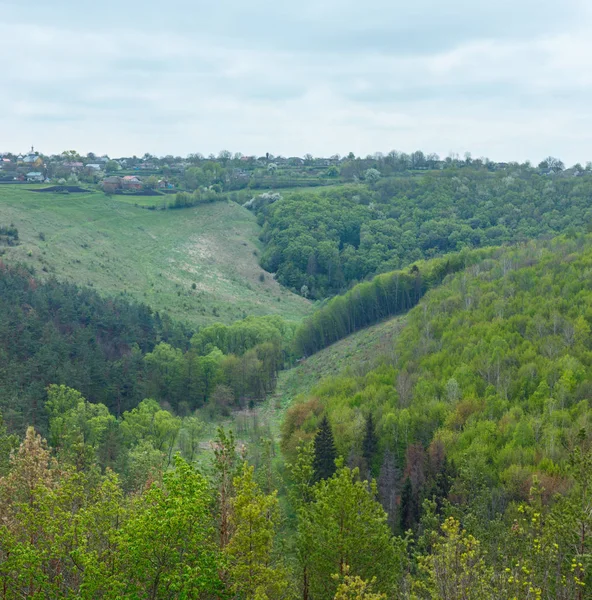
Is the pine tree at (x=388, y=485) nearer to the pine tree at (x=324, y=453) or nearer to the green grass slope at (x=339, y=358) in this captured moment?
the pine tree at (x=324, y=453)

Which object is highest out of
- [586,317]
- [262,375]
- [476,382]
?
[586,317]

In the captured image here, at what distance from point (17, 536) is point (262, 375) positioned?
6485 cm

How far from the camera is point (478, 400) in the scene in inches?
2072

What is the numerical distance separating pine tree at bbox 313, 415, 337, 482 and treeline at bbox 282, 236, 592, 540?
2176 millimetres

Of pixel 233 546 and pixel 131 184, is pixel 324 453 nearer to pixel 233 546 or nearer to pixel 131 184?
pixel 233 546

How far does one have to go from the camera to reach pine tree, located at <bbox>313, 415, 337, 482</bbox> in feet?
156

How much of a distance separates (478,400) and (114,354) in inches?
1862

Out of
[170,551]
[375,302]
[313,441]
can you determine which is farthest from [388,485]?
[375,302]

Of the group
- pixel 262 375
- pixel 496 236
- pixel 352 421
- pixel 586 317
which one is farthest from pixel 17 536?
pixel 496 236

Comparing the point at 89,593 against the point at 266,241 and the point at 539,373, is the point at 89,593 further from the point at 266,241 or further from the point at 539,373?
the point at 266,241

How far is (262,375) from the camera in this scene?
280ft

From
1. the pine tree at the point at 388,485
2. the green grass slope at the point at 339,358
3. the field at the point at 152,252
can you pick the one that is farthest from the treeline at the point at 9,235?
the pine tree at the point at 388,485

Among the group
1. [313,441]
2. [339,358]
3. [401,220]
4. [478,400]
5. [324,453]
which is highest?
[401,220]

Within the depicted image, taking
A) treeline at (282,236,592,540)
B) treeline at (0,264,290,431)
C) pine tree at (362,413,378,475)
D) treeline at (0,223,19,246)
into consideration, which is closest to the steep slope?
treeline at (282,236,592,540)
